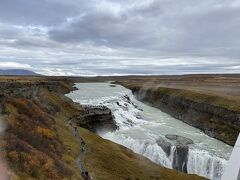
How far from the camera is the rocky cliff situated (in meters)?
54.5

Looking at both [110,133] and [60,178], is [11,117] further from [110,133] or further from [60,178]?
[110,133]

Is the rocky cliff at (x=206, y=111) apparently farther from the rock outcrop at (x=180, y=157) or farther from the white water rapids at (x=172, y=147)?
the rock outcrop at (x=180, y=157)

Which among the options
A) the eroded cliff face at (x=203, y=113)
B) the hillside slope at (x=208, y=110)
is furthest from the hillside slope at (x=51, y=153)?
the hillside slope at (x=208, y=110)

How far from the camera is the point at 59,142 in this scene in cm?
3369

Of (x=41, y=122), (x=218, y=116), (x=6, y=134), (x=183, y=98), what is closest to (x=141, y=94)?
(x=183, y=98)

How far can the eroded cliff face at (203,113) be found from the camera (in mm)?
54300

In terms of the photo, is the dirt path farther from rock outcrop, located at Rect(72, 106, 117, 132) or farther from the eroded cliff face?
the eroded cliff face

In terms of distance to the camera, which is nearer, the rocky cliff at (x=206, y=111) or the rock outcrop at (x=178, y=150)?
the rock outcrop at (x=178, y=150)

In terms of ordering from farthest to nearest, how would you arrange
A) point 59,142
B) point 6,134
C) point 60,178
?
point 59,142 < point 6,134 < point 60,178

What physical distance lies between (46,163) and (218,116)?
4568 centimetres

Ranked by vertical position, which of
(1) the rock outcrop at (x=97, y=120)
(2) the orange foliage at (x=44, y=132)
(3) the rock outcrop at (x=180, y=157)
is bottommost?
(3) the rock outcrop at (x=180, y=157)

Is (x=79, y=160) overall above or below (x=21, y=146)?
below

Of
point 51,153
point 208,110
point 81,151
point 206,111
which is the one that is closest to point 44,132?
point 81,151

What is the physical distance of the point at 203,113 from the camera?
6681cm
